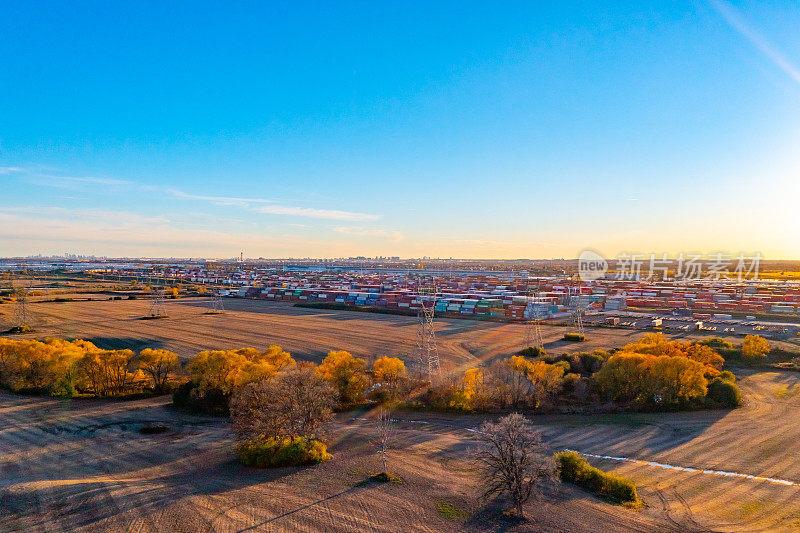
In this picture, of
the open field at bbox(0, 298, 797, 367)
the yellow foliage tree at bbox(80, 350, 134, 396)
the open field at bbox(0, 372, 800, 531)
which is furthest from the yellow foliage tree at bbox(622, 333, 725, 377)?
the yellow foliage tree at bbox(80, 350, 134, 396)

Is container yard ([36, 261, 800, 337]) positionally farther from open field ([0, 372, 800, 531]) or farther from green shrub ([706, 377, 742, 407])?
open field ([0, 372, 800, 531])

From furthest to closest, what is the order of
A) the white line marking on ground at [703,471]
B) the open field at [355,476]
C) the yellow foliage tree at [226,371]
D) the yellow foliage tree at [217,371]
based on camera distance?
1. the yellow foliage tree at [217,371]
2. the yellow foliage tree at [226,371]
3. the white line marking on ground at [703,471]
4. the open field at [355,476]

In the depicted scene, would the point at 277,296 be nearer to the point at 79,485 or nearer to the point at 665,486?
the point at 79,485

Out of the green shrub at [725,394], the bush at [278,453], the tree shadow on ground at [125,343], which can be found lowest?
the tree shadow on ground at [125,343]

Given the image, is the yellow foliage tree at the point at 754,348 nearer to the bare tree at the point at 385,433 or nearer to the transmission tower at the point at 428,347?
the transmission tower at the point at 428,347

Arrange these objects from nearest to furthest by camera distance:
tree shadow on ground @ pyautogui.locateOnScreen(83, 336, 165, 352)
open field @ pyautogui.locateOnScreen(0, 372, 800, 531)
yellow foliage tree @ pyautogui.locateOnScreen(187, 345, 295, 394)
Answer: open field @ pyautogui.locateOnScreen(0, 372, 800, 531) → yellow foliage tree @ pyautogui.locateOnScreen(187, 345, 295, 394) → tree shadow on ground @ pyautogui.locateOnScreen(83, 336, 165, 352)

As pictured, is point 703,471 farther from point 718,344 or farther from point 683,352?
point 718,344

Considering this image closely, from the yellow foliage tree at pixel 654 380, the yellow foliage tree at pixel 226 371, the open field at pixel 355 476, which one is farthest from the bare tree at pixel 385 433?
the yellow foliage tree at pixel 654 380
